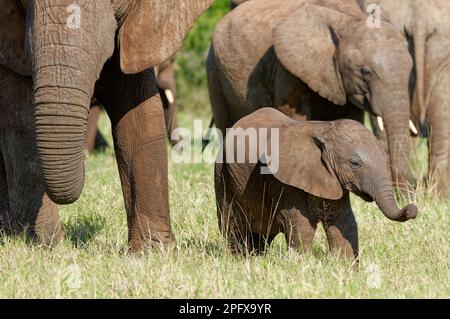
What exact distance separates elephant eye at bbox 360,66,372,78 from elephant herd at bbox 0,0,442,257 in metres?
0.01

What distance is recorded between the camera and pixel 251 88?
433 inches

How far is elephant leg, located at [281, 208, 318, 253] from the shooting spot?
271 inches

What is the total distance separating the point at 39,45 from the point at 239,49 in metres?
5.02

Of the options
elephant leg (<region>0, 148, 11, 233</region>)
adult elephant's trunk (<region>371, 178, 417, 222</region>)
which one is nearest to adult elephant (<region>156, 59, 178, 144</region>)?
elephant leg (<region>0, 148, 11, 233</region>)

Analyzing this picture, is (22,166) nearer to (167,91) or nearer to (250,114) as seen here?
(250,114)

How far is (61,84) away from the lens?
6.15m

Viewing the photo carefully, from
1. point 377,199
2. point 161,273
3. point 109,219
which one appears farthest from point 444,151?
point 161,273

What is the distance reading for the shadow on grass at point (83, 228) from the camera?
26.1 ft

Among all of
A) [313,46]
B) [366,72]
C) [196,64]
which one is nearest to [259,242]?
[366,72]

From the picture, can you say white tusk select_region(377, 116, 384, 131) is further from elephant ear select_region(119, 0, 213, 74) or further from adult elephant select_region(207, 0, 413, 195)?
elephant ear select_region(119, 0, 213, 74)

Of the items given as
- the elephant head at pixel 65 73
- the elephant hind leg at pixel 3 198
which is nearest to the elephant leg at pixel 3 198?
the elephant hind leg at pixel 3 198

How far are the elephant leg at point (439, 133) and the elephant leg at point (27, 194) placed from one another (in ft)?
12.8

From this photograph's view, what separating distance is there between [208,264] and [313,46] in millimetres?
3928
